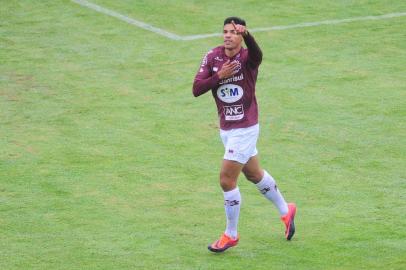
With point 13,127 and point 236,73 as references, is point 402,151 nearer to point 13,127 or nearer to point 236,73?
point 236,73

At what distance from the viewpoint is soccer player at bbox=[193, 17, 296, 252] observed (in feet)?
34.4

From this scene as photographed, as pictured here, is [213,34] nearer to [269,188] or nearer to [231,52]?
[269,188]

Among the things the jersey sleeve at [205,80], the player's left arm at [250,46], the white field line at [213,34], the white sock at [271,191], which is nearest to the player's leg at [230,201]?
the white sock at [271,191]

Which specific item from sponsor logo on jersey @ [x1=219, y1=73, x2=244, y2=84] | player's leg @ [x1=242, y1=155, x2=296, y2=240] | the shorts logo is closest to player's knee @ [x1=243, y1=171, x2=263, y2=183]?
player's leg @ [x1=242, y1=155, x2=296, y2=240]

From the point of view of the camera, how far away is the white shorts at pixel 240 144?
1059 cm

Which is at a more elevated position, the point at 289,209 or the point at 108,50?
the point at 289,209

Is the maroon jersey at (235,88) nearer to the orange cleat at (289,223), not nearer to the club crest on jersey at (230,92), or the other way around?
the club crest on jersey at (230,92)

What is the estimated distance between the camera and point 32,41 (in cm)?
2031

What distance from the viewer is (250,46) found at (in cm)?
1040

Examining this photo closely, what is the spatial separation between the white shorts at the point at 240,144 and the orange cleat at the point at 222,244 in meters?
0.90

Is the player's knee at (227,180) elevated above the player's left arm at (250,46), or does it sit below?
below

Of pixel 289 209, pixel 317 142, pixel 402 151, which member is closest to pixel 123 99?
pixel 317 142

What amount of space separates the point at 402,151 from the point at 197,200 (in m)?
3.48

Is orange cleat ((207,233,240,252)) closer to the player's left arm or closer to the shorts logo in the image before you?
the shorts logo
